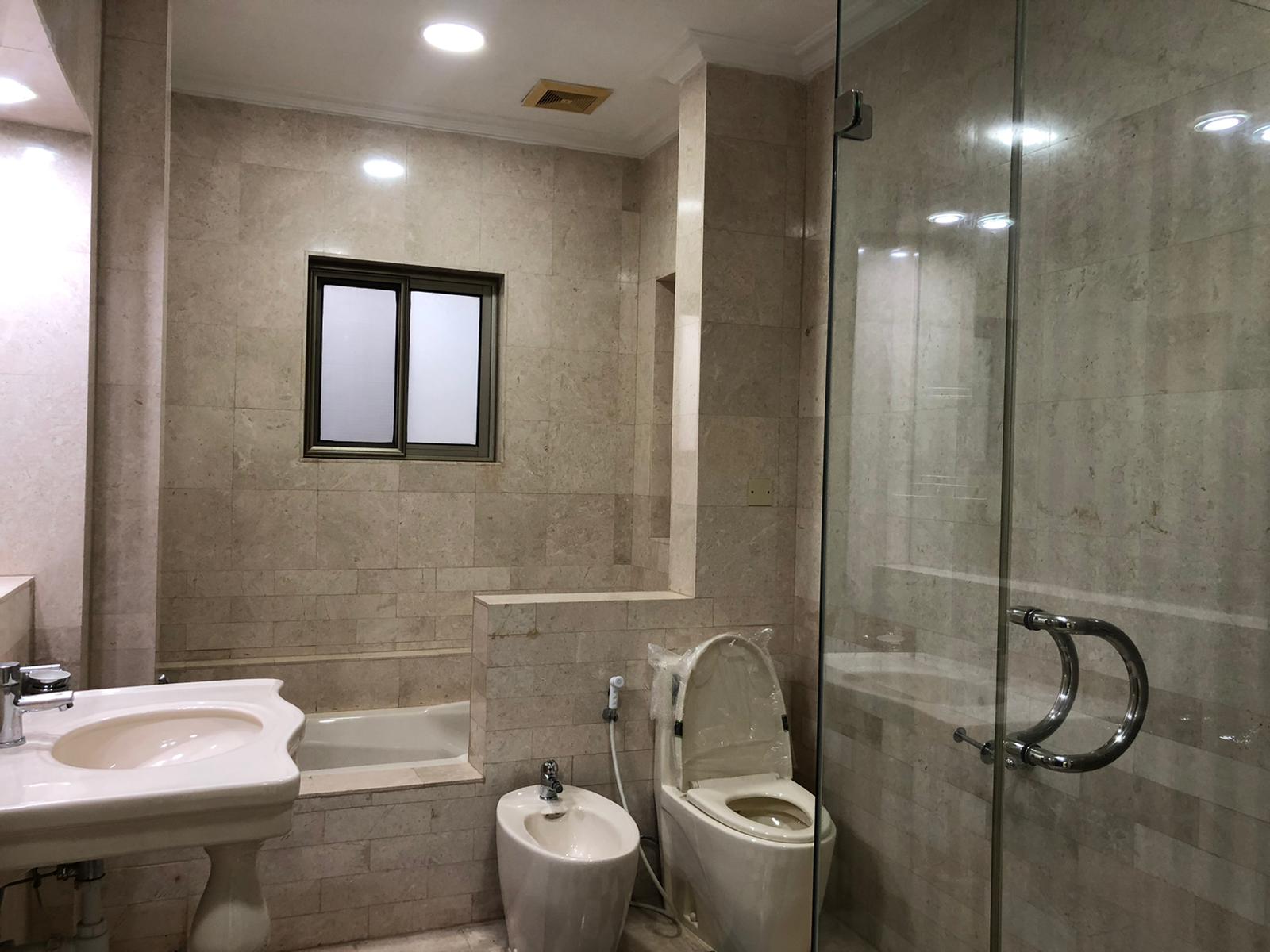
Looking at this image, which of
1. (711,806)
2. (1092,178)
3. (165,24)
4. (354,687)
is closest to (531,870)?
(711,806)

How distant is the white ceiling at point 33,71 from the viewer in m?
1.75

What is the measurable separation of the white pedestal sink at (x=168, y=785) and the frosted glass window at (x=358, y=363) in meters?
1.85

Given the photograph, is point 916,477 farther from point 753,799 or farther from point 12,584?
point 12,584

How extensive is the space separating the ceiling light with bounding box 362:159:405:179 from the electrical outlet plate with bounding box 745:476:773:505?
6.33 ft

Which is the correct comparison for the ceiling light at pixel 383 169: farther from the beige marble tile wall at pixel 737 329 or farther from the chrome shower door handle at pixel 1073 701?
the chrome shower door handle at pixel 1073 701

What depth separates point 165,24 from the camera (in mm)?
2572

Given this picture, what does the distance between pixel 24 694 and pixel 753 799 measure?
186 centimetres

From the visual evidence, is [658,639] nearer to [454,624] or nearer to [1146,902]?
[454,624]

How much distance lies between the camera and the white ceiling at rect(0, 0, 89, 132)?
1754 mm

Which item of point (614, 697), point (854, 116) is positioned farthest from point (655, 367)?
point (854, 116)

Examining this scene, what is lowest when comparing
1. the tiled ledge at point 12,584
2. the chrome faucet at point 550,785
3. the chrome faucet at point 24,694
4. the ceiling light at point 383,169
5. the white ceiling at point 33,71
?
the chrome faucet at point 550,785

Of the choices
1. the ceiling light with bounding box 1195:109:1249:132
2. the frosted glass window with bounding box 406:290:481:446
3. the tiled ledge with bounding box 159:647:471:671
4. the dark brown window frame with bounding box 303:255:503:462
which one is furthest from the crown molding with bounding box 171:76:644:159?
the ceiling light with bounding box 1195:109:1249:132

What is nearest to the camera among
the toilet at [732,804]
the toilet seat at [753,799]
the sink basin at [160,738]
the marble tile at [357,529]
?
the sink basin at [160,738]

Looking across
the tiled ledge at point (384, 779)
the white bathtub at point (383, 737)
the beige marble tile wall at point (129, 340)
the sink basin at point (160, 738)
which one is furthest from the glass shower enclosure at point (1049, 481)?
the white bathtub at point (383, 737)
